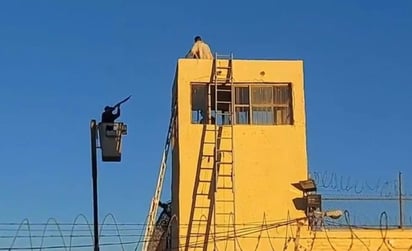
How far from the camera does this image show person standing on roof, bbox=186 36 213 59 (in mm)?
28147

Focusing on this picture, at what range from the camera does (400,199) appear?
86.7 feet

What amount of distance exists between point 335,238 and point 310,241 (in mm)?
724

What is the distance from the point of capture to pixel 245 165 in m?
26.7

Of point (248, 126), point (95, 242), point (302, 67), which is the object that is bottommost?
point (95, 242)

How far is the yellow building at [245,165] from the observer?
26.0m

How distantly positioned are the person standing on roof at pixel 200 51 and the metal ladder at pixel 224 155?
1.07 m

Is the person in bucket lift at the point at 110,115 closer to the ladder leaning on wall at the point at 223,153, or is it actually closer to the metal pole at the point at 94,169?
the metal pole at the point at 94,169

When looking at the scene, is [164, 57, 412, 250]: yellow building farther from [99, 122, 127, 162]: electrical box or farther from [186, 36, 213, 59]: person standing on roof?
[99, 122, 127, 162]: electrical box

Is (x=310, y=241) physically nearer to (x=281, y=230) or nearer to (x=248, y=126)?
(x=281, y=230)

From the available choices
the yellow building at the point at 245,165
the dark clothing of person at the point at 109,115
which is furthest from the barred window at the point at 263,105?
the dark clothing of person at the point at 109,115

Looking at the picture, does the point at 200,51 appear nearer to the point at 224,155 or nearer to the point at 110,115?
the point at 224,155

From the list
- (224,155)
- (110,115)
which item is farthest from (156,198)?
(110,115)

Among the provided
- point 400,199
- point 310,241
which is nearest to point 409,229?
point 400,199

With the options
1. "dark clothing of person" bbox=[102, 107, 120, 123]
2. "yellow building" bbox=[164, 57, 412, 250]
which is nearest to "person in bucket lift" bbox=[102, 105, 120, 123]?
"dark clothing of person" bbox=[102, 107, 120, 123]
